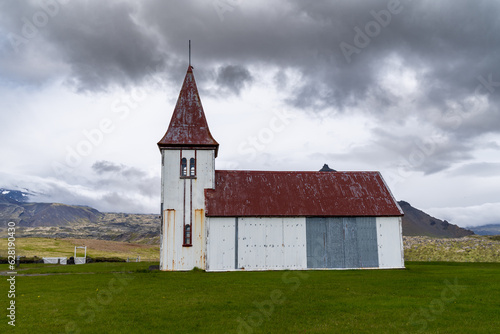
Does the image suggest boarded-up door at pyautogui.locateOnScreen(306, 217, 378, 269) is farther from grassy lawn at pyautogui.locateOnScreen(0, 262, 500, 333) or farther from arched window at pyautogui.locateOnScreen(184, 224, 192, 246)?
grassy lawn at pyautogui.locateOnScreen(0, 262, 500, 333)

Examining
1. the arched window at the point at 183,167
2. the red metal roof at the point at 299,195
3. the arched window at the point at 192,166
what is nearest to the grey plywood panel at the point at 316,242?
the red metal roof at the point at 299,195

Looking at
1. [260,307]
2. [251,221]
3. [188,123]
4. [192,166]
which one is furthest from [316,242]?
[260,307]

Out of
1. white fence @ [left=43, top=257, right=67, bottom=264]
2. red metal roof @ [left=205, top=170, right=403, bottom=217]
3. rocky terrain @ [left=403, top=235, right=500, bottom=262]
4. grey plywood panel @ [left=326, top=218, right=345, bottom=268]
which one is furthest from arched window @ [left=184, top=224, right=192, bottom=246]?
rocky terrain @ [left=403, top=235, right=500, bottom=262]

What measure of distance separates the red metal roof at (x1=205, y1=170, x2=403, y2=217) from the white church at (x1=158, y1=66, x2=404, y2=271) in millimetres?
97

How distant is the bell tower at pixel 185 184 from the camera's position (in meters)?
35.0

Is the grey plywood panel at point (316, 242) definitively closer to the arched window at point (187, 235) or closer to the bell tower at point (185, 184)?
the bell tower at point (185, 184)

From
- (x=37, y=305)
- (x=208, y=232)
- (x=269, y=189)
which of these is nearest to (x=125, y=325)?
(x=37, y=305)

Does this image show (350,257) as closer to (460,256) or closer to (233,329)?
(233,329)

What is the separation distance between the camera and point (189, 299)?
1784 cm

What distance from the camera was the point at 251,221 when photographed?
35312mm

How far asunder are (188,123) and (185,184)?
6.21m

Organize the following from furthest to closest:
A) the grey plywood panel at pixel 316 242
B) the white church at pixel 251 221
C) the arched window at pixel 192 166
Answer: the arched window at pixel 192 166 < the grey plywood panel at pixel 316 242 < the white church at pixel 251 221

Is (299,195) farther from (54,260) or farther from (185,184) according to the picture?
(54,260)

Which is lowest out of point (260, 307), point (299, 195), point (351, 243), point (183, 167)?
point (260, 307)
